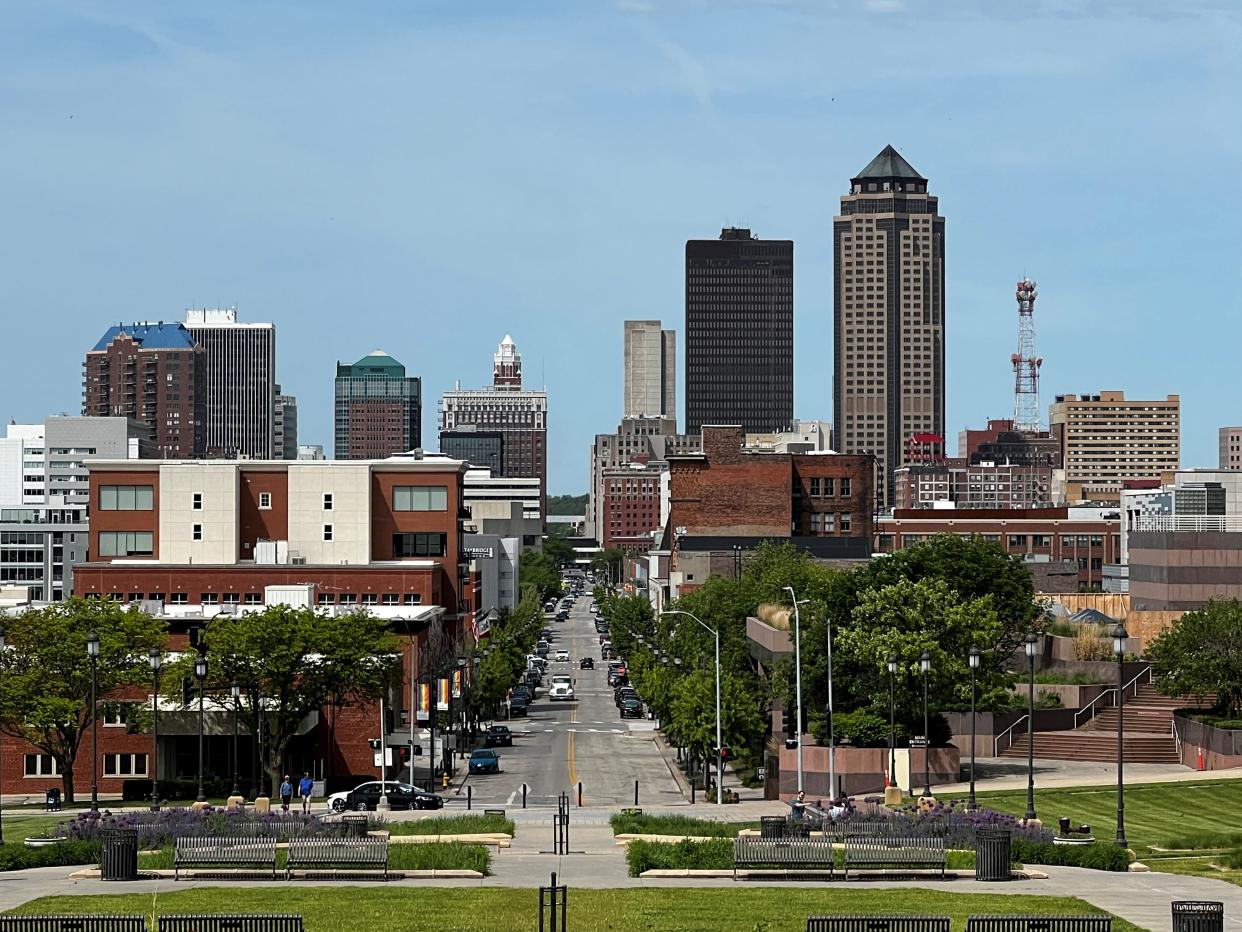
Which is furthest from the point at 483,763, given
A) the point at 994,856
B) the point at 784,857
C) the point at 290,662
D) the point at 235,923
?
the point at 235,923

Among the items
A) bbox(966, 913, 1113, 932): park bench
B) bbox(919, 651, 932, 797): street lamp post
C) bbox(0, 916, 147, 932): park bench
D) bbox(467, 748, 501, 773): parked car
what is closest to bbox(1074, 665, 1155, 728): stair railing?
bbox(919, 651, 932, 797): street lamp post

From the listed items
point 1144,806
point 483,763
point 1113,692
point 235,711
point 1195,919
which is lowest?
point 483,763

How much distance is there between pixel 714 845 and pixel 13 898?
53.4 ft

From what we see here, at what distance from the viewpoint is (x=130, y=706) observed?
91500 mm

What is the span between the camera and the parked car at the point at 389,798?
7594 centimetres

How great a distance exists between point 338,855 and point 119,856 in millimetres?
4957

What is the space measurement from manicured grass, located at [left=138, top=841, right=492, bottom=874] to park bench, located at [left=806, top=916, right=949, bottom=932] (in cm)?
1433

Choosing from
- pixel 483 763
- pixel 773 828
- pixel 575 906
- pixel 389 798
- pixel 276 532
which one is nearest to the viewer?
pixel 575 906

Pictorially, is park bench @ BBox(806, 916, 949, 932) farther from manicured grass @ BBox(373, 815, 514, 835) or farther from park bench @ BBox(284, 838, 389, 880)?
manicured grass @ BBox(373, 815, 514, 835)

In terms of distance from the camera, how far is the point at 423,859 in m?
49.5

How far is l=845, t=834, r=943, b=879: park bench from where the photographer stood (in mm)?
48219

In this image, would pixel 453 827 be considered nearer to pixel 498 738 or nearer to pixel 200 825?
pixel 200 825

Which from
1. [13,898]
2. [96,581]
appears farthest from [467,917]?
[96,581]

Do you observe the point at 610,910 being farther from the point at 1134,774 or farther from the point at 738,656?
the point at 738,656
